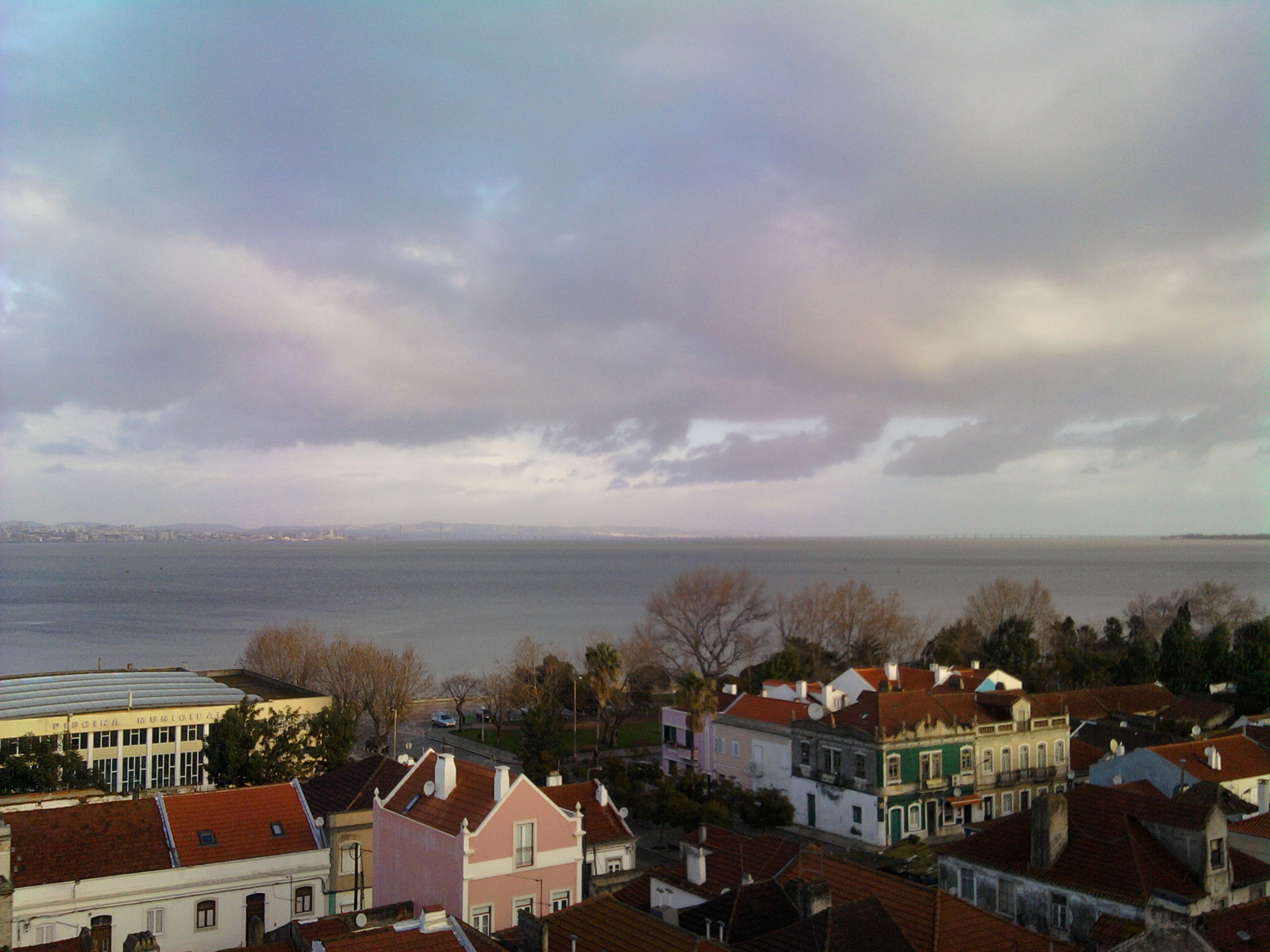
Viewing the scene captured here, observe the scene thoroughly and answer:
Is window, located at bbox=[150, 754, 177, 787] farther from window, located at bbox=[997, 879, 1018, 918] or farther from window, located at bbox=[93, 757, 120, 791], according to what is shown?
window, located at bbox=[997, 879, 1018, 918]

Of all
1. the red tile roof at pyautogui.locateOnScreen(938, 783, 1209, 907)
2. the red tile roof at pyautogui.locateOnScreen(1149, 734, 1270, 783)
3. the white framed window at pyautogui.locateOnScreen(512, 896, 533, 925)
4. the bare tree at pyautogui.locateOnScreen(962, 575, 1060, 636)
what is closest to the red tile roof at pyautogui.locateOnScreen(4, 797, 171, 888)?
the white framed window at pyautogui.locateOnScreen(512, 896, 533, 925)

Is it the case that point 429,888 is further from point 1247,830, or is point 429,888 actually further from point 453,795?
point 1247,830

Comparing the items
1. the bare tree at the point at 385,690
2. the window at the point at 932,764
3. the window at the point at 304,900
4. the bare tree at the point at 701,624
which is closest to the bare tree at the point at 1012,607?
the bare tree at the point at 701,624

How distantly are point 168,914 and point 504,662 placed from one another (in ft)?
258

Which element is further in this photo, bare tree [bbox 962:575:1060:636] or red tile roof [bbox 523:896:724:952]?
bare tree [bbox 962:575:1060:636]

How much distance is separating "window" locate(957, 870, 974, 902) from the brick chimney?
1974mm

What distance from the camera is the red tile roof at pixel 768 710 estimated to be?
46.6 m

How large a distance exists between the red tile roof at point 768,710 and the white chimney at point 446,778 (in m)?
22.7

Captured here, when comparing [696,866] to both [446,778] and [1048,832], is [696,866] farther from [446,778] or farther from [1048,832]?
[1048,832]

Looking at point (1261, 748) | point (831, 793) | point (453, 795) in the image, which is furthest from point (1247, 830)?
point (453, 795)

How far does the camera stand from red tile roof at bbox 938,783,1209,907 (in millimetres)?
22859

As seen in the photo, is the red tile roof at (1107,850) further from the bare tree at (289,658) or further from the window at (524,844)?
the bare tree at (289,658)

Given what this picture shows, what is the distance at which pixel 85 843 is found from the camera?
25.8 m

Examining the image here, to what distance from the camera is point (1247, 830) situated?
1125 inches
